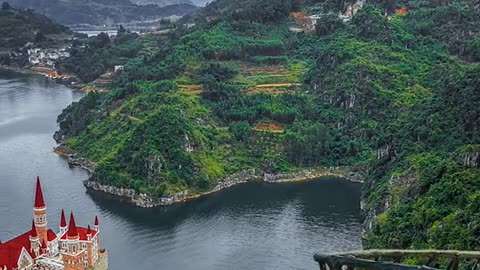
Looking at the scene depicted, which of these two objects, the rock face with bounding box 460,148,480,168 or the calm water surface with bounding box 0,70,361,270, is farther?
the calm water surface with bounding box 0,70,361,270

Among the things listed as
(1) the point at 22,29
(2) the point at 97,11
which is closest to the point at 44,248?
(1) the point at 22,29

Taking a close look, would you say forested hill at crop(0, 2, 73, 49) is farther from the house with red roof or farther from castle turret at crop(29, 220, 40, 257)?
castle turret at crop(29, 220, 40, 257)

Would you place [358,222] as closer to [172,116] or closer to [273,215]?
[273,215]

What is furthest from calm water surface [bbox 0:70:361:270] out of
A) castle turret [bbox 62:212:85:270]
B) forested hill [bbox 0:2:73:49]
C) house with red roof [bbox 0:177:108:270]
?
forested hill [bbox 0:2:73:49]

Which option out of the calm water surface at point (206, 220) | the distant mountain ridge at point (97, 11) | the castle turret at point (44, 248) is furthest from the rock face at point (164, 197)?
the distant mountain ridge at point (97, 11)

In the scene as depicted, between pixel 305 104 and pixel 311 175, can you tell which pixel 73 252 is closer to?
pixel 311 175

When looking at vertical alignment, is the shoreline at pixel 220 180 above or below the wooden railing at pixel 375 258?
below

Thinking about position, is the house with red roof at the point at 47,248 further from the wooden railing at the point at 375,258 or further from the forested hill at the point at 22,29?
the forested hill at the point at 22,29
